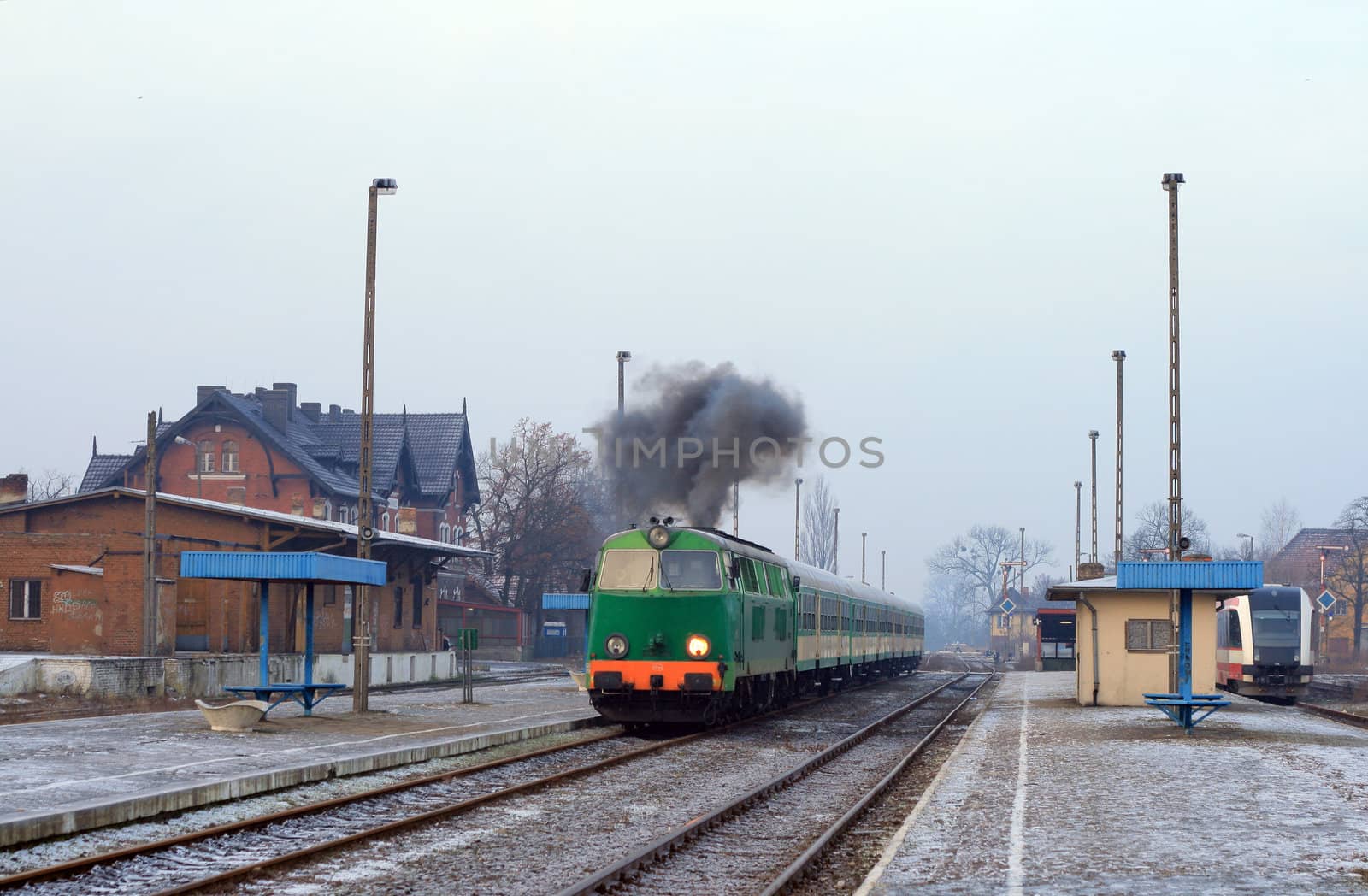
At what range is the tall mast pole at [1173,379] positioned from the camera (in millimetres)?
23078

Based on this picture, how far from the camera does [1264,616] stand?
123ft

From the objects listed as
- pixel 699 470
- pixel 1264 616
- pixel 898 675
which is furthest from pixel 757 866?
pixel 898 675

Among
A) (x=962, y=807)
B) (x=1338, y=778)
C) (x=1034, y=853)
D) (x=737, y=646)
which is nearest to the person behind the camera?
(x=1034, y=853)

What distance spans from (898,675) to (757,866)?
4460 cm

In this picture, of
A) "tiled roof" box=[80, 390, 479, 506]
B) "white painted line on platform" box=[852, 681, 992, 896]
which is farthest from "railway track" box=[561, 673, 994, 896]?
"tiled roof" box=[80, 390, 479, 506]

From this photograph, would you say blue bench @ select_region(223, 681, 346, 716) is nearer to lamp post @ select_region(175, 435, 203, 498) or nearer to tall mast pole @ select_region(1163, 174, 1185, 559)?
tall mast pole @ select_region(1163, 174, 1185, 559)

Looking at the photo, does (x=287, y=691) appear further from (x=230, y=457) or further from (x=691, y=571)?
(x=230, y=457)

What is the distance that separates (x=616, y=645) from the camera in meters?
21.1

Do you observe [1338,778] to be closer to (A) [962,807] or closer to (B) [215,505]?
(A) [962,807]

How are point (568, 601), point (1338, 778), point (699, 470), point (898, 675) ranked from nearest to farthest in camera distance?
point (1338, 778) → point (699, 470) → point (568, 601) → point (898, 675)

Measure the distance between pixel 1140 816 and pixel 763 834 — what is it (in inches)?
127

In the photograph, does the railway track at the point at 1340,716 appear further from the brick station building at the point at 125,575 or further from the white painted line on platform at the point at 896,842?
the brick station building at the point at 125,575

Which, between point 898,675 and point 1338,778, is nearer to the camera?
point 1338,778

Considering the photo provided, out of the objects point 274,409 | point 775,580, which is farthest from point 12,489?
point 775,580
